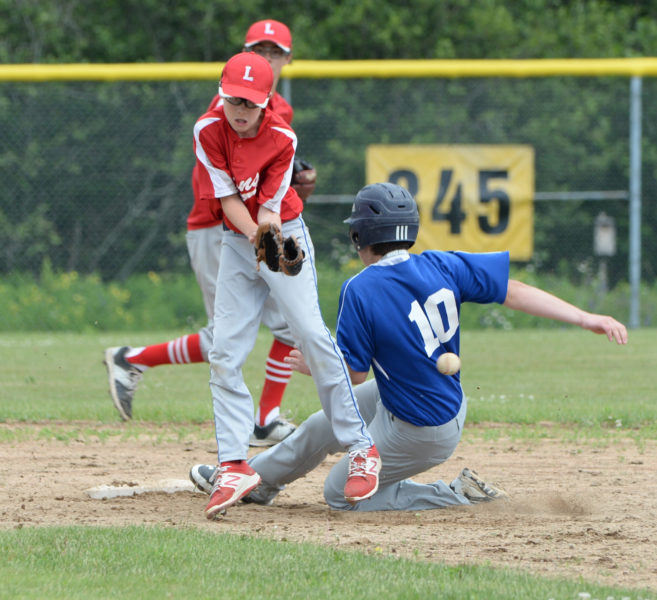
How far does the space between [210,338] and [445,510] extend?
2389mm

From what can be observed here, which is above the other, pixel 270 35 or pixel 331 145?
pixel 270 35

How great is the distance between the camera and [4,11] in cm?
1933

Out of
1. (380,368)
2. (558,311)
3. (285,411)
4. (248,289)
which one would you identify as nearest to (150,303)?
(285,411)

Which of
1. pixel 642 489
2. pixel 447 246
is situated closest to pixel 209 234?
pixel 642 489

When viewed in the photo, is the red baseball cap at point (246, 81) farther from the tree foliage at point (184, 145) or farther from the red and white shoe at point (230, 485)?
the tree foliage at point (184, 145)

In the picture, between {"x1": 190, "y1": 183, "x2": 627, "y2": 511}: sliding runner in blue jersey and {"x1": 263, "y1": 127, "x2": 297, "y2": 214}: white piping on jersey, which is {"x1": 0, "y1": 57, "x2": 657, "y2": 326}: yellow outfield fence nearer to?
{"x1": 263, "y1": 127, "x2": 297, "y2": 214}: white piping on jersey

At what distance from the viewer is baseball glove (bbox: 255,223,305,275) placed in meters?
4.65

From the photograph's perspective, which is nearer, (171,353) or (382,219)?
(382,219)

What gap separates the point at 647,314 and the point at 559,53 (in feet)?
28.1

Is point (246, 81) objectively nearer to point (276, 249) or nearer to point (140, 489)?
point (276, 249)

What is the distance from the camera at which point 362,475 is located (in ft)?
15.0

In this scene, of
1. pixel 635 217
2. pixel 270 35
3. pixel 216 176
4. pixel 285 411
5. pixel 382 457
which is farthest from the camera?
pixel 635 217

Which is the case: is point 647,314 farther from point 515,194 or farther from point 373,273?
point 373,273

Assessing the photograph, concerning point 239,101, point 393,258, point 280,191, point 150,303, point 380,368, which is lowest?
point 150,303
